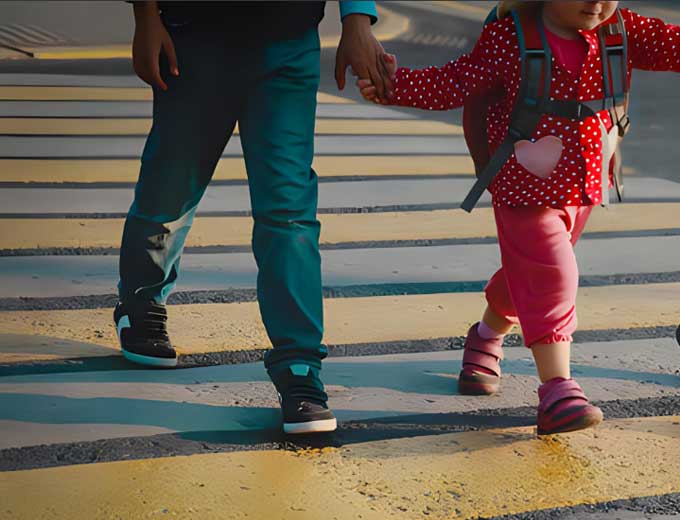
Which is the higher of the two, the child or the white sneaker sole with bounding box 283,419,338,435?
the child

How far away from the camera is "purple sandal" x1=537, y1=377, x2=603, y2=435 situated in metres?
2.74

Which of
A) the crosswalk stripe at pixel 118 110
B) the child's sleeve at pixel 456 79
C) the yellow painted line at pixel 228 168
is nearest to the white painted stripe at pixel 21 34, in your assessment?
the child's sleeve at pixel 456 79

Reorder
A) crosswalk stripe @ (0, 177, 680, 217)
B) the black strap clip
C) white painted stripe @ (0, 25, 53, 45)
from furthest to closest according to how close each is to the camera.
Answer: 1. crosswalk stripe @ (0, 177, 680, 217)
2. the black strap clip
3. white painted stripe @ (0, 25, 53, 45)

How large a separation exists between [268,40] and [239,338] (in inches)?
38.0

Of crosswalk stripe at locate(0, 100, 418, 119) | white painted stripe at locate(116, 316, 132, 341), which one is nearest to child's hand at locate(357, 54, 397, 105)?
white painted stripe at locate(116, 316, 132, 341)

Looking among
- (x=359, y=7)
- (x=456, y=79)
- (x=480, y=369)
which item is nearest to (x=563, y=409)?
(x=480, y=369)

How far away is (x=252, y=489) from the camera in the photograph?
253 centimetres

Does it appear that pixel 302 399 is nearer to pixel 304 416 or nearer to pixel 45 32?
pixel 304 416

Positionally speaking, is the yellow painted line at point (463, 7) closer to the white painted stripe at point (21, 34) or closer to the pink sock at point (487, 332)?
the pink sock at point (487, 332)

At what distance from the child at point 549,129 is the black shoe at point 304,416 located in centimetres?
45

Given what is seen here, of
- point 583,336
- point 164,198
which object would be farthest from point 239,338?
point 583,336

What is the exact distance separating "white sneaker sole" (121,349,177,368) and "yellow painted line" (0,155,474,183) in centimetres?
253

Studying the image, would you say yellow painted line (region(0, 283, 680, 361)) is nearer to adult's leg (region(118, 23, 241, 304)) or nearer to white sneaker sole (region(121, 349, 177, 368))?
white sneaker sole (region(121, 349, 177, 368))

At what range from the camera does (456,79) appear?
296 cm
